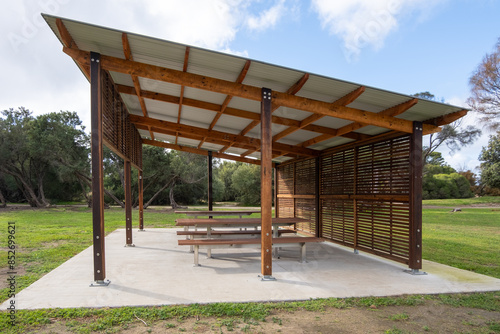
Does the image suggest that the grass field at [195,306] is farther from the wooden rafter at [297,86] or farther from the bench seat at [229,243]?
the wooden rafter at [297,86]

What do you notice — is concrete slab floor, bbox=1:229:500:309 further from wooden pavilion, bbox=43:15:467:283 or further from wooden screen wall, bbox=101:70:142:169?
wooden screen wall, bbox=101:70:142:169

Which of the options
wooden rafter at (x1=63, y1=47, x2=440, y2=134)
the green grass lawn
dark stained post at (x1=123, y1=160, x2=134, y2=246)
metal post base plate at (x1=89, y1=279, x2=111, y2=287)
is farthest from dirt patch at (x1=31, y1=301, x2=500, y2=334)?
dark stained post at (x1=123, y1=160, x2=134, y2=246)

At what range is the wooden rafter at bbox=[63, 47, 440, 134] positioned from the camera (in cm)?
489

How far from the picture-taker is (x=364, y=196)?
23.6ft

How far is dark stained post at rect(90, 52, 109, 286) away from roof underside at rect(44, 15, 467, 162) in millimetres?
387

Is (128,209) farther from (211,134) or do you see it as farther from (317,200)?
(317,200)

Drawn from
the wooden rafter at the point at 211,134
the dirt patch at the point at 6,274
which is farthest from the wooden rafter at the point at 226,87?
the wooden rafter at the point at 211,134

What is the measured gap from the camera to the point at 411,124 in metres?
5.73

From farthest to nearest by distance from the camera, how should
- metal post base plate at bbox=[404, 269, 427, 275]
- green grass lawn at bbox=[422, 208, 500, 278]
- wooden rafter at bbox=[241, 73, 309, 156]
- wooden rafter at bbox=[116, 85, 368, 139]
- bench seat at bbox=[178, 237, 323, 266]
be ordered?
1. wooden rafter at bbox=[116, 85, 368, 139]
2. green grass lawn at bbox=[422, 208, 500, 278]
3. bench seat at bbox=[178, 237, 323, 266]
4. metal post base plate at bbox=[404, 269, 427, 275]
5. wooden rafter at bbox=[241, 73, 309, 156]

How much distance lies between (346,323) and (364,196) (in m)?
4.16

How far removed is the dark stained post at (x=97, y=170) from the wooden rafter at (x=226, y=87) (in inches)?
9.7

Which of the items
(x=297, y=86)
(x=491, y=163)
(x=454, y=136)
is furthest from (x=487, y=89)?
(x=297, y=86)

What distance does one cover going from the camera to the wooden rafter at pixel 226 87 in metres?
4.89

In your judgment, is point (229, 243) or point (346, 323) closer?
point (346, 323)
